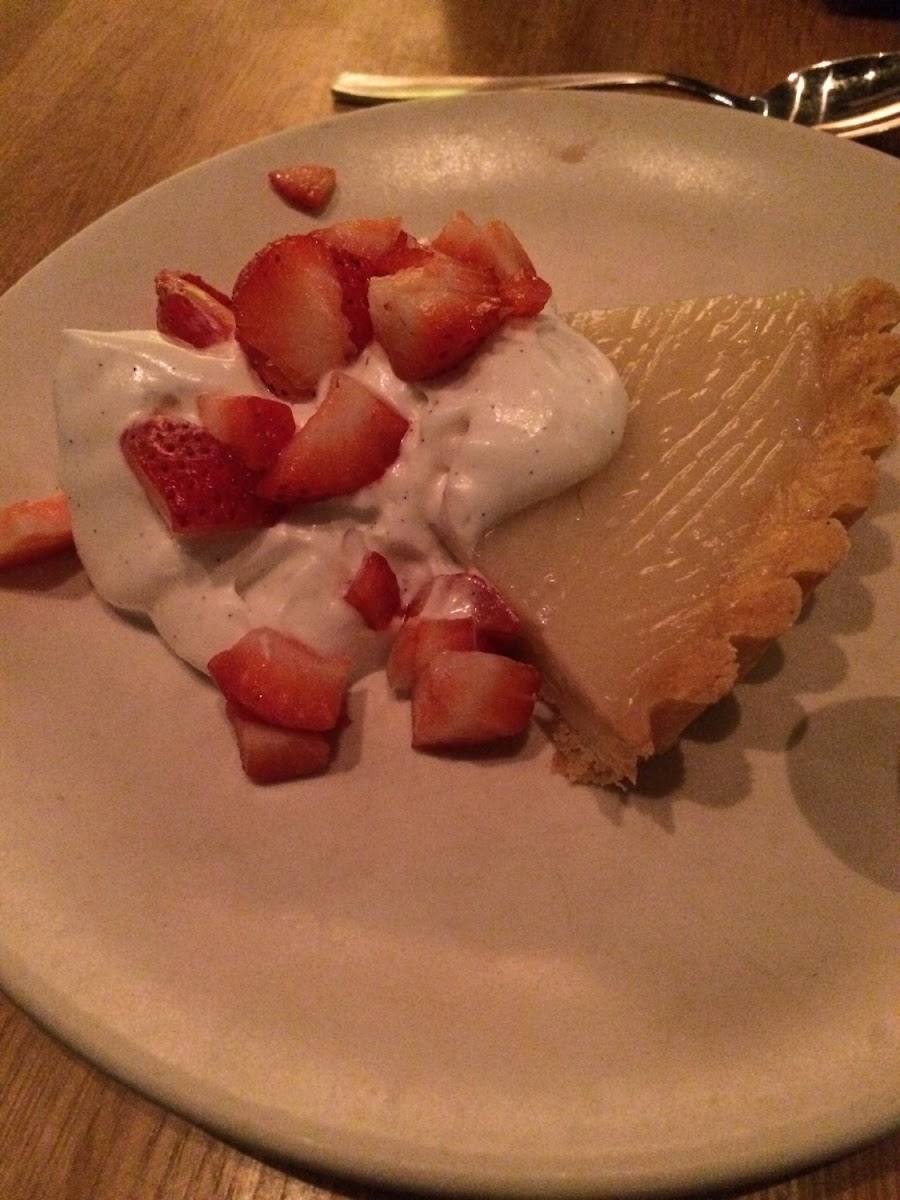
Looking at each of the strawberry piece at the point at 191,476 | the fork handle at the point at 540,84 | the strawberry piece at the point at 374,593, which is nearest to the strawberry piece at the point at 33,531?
the strawberry piece at the point at 191,476

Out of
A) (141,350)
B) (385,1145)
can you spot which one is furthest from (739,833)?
(141,350)

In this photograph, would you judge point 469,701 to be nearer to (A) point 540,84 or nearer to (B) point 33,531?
(B) point 33,531

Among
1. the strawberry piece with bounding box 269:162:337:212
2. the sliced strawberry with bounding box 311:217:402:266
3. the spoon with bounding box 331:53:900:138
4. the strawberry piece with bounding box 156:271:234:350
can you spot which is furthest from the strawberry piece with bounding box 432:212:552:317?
the spoon with bounding box 331:53:900:138


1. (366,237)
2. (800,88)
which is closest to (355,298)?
(366,237)

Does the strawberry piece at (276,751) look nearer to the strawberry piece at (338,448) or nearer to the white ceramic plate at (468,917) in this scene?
the white ceramic plate at (468,917)

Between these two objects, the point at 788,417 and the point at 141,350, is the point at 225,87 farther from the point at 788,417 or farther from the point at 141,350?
the point at 788,417

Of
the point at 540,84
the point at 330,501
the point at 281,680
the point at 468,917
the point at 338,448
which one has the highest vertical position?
the point at 540,84

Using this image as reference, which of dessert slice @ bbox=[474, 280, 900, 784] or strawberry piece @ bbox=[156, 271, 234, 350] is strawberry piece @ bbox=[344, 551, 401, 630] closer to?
dessert slice @ bbox=[474, 280, 900, 784]
